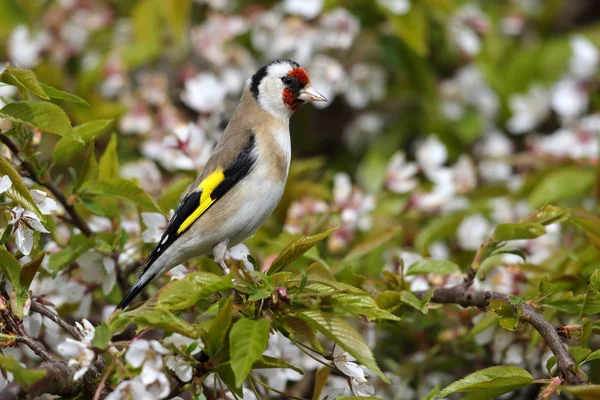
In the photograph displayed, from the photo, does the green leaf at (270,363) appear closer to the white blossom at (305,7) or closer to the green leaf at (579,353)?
the green leaf at (579,353)

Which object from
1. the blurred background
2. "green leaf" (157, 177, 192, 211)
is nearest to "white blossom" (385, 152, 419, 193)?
the blurred background

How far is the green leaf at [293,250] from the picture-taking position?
95.8 inches

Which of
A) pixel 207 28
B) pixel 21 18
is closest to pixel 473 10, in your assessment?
pixel 207 28

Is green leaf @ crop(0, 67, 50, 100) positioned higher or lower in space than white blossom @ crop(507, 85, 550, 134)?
higher

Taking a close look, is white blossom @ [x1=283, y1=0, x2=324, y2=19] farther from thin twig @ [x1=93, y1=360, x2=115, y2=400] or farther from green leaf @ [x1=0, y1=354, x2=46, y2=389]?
green leaf @ [x1=0, y1=354, x2=46, y2=389]

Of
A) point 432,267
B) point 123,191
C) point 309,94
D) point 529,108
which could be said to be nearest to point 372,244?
point 432,267

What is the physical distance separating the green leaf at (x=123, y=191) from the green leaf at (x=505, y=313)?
1.23 m

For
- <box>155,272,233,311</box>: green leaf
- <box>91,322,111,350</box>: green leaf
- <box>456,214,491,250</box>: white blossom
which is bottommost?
<box>456,214,491,250</box>: white blossom

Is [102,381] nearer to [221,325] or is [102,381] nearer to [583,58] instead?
[221,325]

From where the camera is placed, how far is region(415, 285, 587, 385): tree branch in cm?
239

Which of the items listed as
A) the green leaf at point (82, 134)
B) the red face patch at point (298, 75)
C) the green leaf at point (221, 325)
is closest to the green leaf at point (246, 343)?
the green leaf at point (221, 325)

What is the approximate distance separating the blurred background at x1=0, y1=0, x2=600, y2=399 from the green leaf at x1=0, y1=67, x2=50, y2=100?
1.15 metres

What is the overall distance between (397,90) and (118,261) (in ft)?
8.39

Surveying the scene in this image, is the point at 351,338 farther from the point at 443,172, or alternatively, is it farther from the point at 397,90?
the point at 397,90
